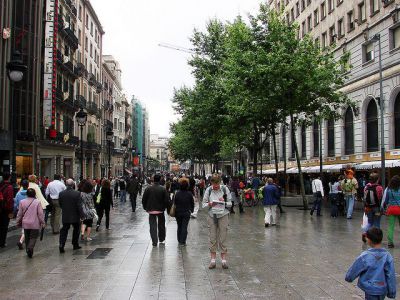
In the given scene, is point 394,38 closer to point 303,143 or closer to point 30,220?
point 303,143

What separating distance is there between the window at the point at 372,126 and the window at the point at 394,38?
430cm

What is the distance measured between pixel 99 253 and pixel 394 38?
80.1 ft

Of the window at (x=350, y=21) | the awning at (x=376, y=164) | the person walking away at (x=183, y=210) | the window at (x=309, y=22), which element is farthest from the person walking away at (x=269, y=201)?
the window at (x=309, y=22)

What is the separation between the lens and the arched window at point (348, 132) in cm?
3519

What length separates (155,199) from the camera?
38.4ft

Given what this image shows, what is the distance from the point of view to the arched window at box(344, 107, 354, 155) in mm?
35188

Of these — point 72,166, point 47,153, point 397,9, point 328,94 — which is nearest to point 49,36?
point 47,153

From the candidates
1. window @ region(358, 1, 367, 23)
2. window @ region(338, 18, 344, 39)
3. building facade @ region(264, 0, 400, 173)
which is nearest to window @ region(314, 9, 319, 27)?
building facade @ region(264, 0, 400, 173)

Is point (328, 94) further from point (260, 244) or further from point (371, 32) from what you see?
point (260, 244)

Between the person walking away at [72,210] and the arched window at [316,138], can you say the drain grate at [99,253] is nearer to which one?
the person walking away at [72,210]

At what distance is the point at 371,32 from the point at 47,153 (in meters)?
26.2

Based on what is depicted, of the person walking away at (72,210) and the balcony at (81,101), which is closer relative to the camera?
the person walking away at (72,210)

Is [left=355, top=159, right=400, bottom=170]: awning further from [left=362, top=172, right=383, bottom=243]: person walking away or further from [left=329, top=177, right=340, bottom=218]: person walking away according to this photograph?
[left=362, top=172, right=383, bottom=243]: person walking away

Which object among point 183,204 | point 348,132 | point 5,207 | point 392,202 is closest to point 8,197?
point 5,207
